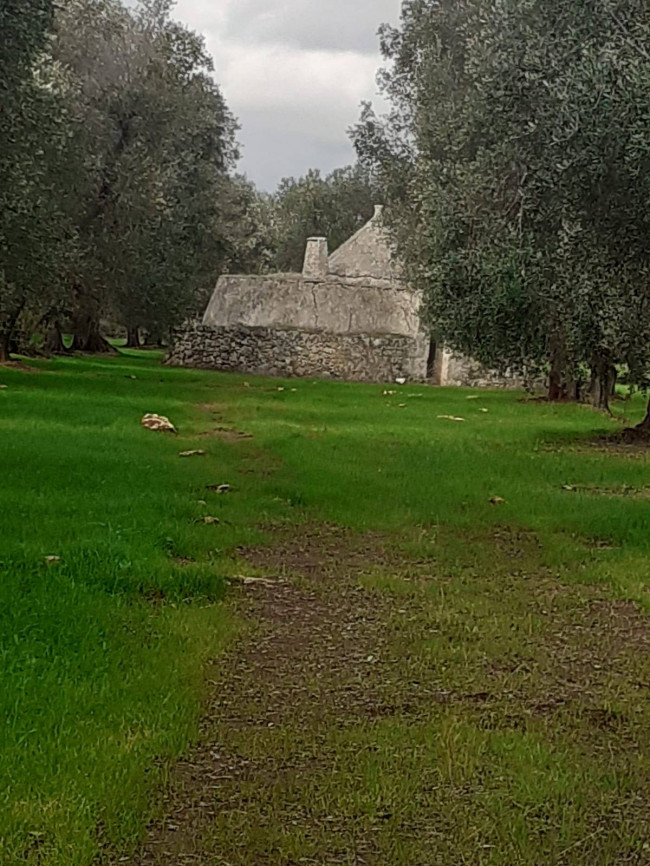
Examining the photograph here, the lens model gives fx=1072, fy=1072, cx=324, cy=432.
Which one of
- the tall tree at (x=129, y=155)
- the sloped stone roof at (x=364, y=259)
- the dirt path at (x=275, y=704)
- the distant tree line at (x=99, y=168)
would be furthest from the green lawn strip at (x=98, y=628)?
the sloped stone roof at (x=364, y=259)

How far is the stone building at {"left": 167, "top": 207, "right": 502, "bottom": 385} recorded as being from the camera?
39938mm

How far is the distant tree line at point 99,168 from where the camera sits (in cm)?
2189

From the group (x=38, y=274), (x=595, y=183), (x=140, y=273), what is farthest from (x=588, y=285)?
(x=140, y=273)

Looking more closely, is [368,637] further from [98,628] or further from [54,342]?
[54,342]

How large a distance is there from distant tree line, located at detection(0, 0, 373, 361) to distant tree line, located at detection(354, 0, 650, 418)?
8.16 metres

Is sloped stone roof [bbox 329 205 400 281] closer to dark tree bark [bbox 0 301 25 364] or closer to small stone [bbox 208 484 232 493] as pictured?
dark tree bark [bbox 0 301 25 364]

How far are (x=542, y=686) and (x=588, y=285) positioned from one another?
9544 mm

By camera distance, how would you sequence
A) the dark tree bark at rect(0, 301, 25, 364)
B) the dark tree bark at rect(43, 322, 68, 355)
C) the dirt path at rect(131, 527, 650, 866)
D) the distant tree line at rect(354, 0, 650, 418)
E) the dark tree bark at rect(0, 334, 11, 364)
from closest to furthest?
1. the dirt path at rect(131, 527, 650, 866)
2. the distant tree line at rect(354, 0, 650, 418)
3. the dark tree bark at rect(0, 301, 25, 364)
4. the dark tree bark at rect(0, 334, 11, 364)
5. the dark tree bark at rect(43, 322, 68, 355)

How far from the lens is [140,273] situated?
105 feet

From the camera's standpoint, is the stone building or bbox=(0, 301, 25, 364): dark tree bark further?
the stone building

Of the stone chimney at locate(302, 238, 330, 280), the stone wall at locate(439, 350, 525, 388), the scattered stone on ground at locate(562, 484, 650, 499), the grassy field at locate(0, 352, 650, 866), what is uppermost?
the stone chimney at locate(302, 238, 330, 280)

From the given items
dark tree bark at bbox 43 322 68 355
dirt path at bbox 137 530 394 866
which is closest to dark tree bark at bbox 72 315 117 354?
dark tree bark at bbox 43 322 68 355

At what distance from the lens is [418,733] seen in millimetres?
4453

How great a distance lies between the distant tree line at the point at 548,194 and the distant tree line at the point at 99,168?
321 inches
